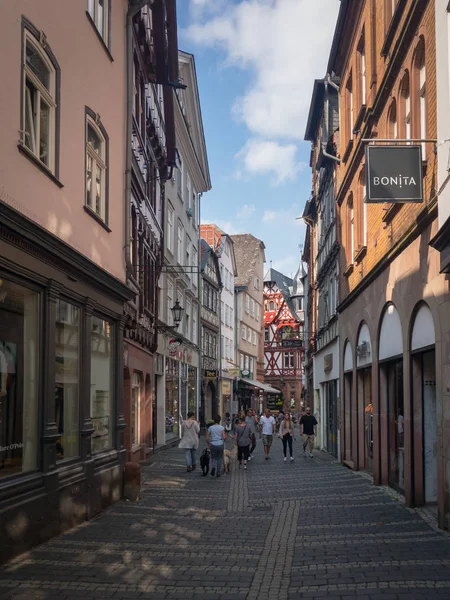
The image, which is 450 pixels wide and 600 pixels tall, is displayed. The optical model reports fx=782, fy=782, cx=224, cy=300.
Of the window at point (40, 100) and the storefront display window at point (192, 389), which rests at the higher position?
the window at point (40, 100)

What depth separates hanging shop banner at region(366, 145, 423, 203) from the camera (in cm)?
1134

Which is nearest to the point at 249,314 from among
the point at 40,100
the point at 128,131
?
the point at 128,131

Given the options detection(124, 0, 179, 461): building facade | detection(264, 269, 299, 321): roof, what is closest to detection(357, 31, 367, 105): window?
detection(124, 0, 179, 461): building facade

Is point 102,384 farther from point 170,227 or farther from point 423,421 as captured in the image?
point 170,227

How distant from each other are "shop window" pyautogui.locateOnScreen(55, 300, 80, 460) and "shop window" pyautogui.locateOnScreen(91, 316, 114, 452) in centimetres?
103

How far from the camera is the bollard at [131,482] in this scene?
48.1 feet

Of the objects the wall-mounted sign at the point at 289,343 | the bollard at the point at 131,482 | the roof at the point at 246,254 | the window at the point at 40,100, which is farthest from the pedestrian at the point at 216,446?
the roof at the point at 246,254

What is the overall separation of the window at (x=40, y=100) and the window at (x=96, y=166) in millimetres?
1799

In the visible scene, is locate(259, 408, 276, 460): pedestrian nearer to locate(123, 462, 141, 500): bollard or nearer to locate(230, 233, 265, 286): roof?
locate(123, 462, 141, 500): bollard

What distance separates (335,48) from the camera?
2270 centimetres

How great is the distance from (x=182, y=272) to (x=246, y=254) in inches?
1657

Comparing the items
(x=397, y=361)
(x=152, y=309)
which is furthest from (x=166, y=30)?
(x=397, y=361)

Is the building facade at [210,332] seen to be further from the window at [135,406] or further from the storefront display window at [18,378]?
the storefront display window at [18,378]

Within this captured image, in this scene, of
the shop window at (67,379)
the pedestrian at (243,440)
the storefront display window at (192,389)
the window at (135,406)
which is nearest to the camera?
the shop window at (67,379)
